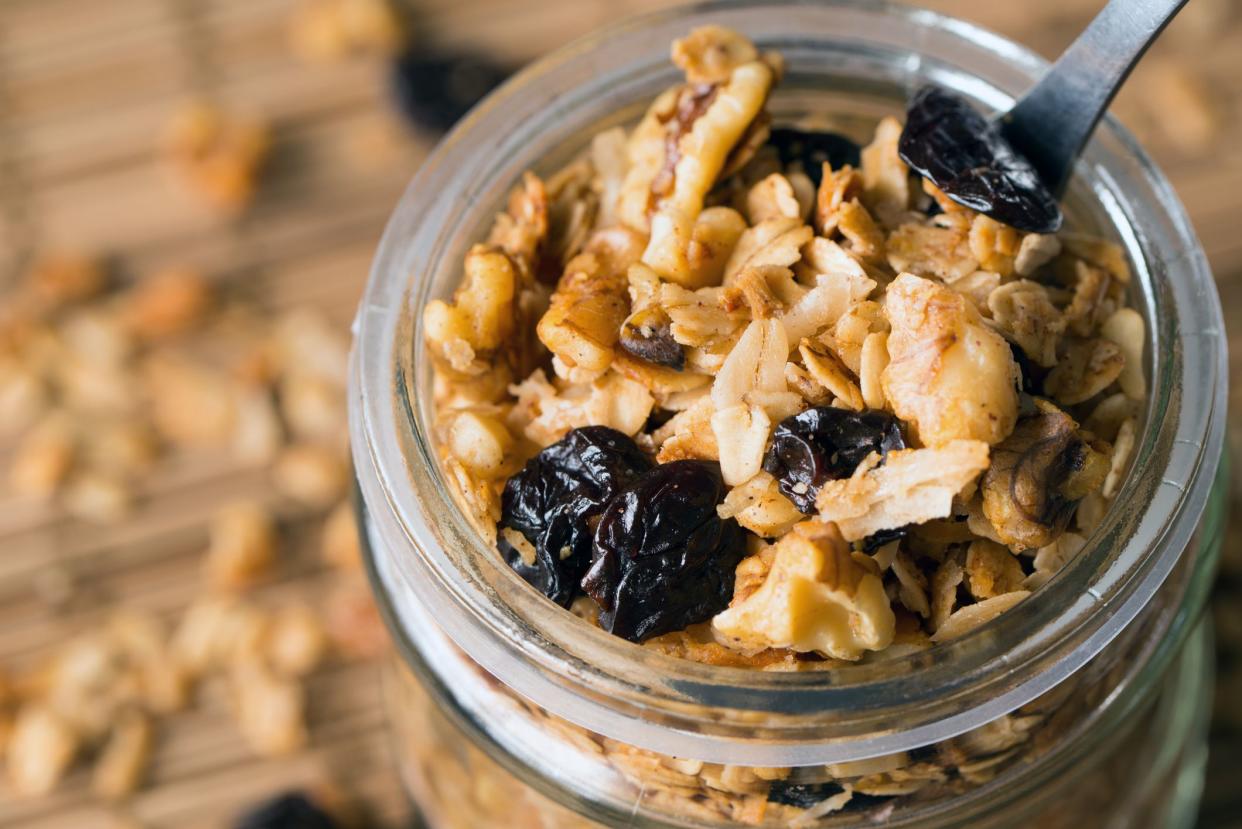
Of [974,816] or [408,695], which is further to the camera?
[408,695]

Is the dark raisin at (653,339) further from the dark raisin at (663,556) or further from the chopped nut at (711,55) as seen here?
the chopped nut at (711,55)

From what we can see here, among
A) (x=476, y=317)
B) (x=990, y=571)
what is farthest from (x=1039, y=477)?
(x=476, y=317)

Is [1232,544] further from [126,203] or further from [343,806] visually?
[126,203]

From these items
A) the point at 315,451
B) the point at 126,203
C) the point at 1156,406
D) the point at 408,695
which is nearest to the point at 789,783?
the point at 1156,406

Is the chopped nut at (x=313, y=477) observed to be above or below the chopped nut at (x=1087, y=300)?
below

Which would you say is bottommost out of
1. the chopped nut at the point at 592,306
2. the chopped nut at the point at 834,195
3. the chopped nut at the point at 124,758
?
the chopped nut at the point at 124,758

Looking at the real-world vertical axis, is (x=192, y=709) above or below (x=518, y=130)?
below

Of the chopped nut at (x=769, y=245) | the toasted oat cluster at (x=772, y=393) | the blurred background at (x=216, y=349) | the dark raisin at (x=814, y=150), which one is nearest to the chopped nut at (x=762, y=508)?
the toasted oat cluster at (x=772, y=393)

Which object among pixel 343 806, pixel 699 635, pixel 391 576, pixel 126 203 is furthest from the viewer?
pixel 126 203

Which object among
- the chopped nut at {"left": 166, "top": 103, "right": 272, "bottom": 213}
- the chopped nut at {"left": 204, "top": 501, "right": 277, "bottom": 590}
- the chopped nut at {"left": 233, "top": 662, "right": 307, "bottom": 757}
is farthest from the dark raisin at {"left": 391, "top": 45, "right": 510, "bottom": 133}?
the chopped nut at {"left": 233, "top": 662, "right": 307, "bottom": 757}
